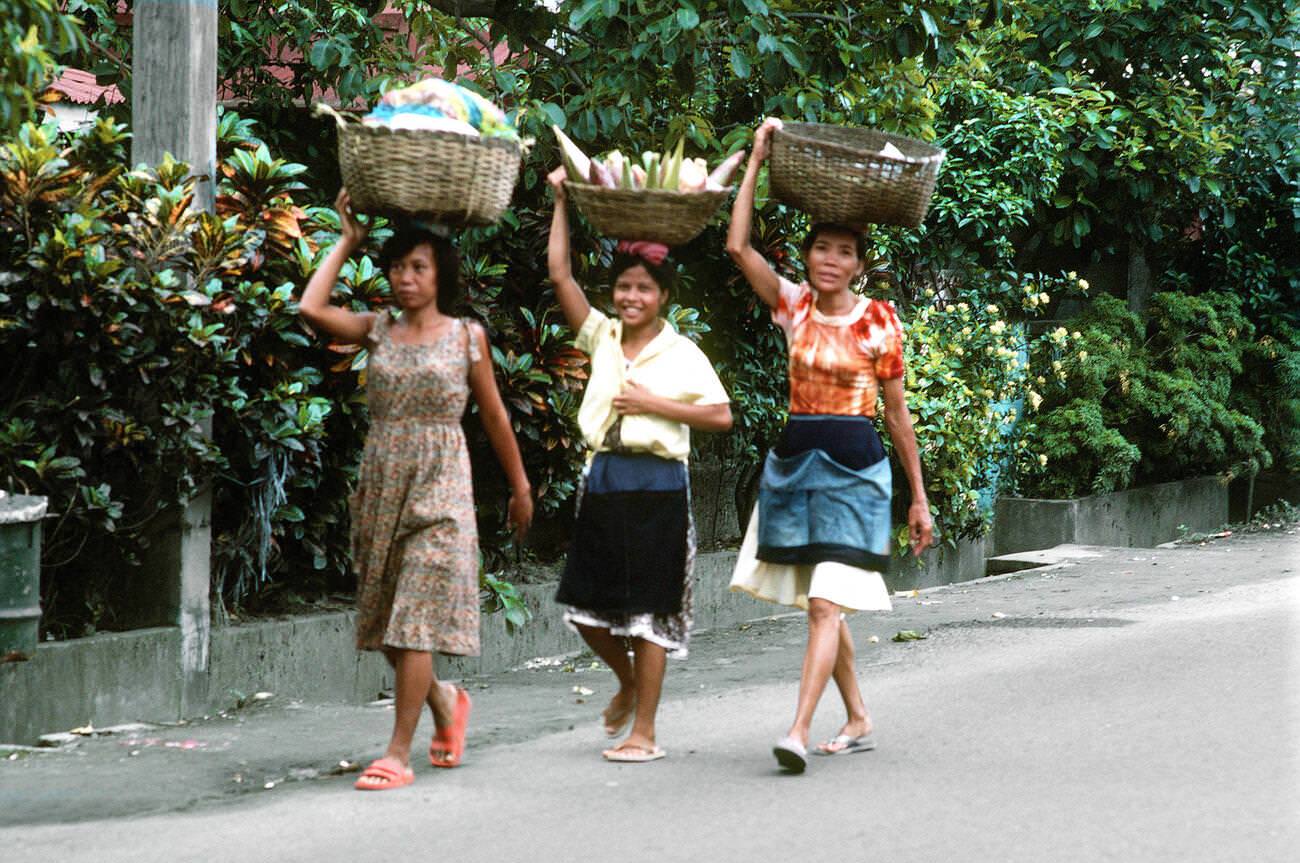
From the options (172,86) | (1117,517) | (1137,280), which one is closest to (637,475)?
(172,86)

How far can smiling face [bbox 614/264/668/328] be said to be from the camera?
5.82 meters

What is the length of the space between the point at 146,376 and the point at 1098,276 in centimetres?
1097

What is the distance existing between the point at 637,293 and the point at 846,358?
2.45 ft

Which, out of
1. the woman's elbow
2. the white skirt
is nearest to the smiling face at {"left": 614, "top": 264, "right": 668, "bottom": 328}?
the white skirt

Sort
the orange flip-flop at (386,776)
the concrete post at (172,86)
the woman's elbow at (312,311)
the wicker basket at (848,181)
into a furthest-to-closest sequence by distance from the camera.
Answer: the concrete post at (172,86)
the wicker basket at (848,181)
the woman's elbow at (312,311)
the orange flip-flop at (386,776)

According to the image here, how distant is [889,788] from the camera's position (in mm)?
5457

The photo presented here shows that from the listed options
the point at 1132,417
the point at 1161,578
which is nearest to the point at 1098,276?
the point at 1132,417

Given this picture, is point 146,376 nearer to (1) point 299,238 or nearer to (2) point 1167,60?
(1) point 299,238

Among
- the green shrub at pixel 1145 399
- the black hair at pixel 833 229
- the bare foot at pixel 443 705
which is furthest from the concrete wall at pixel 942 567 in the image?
the bare foot at pixel 443 705

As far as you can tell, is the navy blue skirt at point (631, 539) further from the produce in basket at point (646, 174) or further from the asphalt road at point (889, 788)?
the produce in basket at point (646, 174)

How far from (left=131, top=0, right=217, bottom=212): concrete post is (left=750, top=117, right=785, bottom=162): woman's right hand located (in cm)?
219

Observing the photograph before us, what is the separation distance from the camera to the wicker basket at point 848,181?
5766 mm

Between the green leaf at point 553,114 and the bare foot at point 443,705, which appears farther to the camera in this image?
the green leaf at point 553,114

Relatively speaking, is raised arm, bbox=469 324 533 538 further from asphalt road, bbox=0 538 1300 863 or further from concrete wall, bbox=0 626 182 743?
concrete wall, bbox=0 626 182 743
